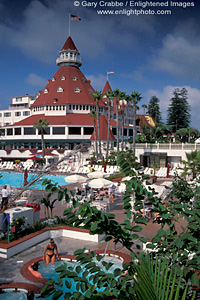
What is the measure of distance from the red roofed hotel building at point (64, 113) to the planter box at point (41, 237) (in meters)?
37.2

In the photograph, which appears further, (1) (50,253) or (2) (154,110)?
(2) (154,110)

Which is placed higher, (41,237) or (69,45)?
(69,45)

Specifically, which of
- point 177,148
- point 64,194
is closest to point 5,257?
point 64,194

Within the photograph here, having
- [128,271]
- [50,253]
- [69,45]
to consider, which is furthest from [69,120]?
[128,271]

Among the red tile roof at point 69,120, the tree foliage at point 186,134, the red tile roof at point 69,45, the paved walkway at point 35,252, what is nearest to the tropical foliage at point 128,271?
the paved walkway at point 35,252

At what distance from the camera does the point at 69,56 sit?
64.0 meters

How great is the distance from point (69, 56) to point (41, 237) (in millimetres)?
59106

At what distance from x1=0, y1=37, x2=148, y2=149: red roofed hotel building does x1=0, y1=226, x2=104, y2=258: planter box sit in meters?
37.2

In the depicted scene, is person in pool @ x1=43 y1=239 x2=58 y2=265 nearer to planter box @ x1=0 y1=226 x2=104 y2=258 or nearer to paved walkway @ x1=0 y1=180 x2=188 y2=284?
paved walkway @ x1=0 y1=180 x2=188 y2=284

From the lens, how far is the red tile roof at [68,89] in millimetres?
57297

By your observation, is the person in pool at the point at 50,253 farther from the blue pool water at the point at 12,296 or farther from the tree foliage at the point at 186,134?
the tree foliage at the point at 186,134

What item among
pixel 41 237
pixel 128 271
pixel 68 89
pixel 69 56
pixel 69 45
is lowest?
pixel 41 237

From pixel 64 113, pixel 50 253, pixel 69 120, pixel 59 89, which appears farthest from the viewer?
pixel 59 89

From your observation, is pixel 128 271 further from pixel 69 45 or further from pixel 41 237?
pixel 69 45
